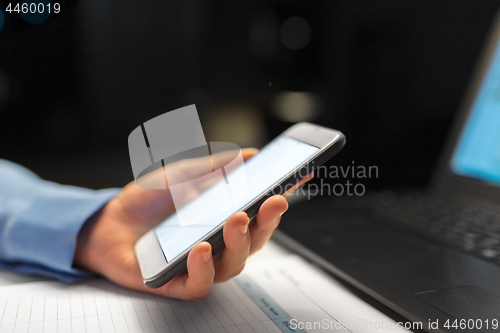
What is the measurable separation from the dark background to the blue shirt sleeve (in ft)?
0.06

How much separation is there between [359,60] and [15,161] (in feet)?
1.39

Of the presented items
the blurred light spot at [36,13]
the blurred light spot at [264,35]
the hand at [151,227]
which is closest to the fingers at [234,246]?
the hand at [151,227]

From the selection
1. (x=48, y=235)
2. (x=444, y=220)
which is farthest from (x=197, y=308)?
(x=444, y=220)

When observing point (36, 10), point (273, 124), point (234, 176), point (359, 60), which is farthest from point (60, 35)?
point (359, 60)

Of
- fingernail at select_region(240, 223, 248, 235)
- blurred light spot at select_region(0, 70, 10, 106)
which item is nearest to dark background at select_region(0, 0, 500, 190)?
blurred light spot at select_region(0, 70, 10, 106)

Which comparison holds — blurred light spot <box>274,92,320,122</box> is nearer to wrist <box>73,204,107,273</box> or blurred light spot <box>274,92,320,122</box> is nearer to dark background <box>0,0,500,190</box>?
dark background <box>0,0,500,190</box>

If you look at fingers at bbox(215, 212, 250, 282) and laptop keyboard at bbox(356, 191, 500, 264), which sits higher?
fingers at bbox(215, 212, 250, 282)

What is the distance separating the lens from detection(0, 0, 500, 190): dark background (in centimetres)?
27

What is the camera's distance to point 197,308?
0.23 m

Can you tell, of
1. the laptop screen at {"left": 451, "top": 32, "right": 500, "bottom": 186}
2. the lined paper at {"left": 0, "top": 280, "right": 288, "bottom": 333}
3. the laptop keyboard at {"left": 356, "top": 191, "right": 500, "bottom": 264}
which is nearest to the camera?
the lined paper at {"left": 0, "top": 280, "right": 288, "bottom": 333}

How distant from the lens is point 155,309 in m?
0.23

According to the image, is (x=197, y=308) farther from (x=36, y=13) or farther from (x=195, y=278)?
(x=36, y=13)

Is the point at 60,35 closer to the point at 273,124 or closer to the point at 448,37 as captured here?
the point at 273,124

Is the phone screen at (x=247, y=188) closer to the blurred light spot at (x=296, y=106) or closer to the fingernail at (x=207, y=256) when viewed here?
the fingernail at (x=207, y=256)
